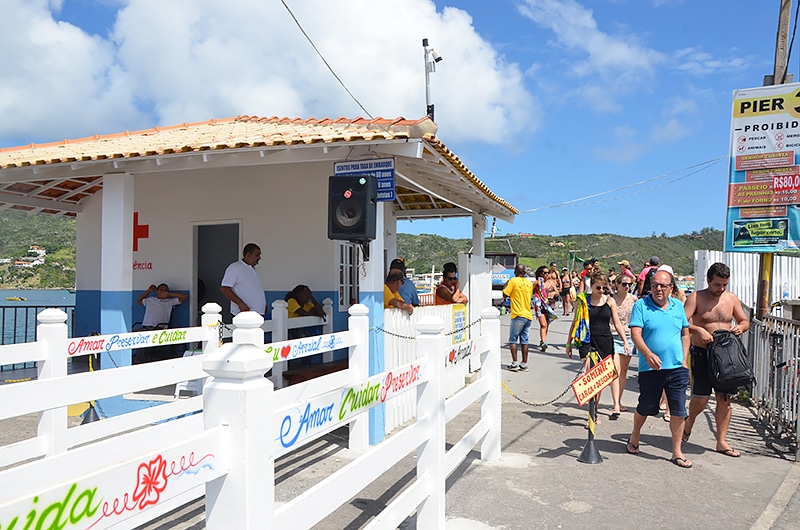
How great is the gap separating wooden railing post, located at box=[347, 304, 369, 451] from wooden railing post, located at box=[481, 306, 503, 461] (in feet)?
3.78

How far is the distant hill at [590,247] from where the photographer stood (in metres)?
77.3

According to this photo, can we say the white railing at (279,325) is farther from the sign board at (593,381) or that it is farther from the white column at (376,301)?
the sign board at (593,381)

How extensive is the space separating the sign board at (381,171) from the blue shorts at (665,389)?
3071mm

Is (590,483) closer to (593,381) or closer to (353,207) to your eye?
(593,381)

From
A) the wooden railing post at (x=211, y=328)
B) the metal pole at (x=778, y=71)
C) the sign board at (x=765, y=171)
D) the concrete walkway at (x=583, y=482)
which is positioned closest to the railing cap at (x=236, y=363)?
the concrete walkway at (x=583, y=482)

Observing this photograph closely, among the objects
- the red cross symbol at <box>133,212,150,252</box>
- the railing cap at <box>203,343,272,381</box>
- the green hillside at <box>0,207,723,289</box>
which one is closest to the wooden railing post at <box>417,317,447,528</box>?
the railing cap at <box>203,343,272,381</box>

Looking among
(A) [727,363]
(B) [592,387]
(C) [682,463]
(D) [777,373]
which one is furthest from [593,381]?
(D) [777,373]

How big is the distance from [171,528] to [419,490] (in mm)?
1755

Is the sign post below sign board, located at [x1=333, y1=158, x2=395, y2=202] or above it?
below

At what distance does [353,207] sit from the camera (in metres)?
6.16

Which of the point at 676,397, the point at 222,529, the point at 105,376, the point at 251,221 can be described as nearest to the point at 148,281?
the point at 251,221

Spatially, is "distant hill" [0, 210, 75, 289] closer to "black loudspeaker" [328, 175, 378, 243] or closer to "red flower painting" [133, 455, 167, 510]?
"black loudspeaker" [328, 175, 378, 243]

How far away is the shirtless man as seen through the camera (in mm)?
5988

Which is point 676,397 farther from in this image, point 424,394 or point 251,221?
point 251,221
